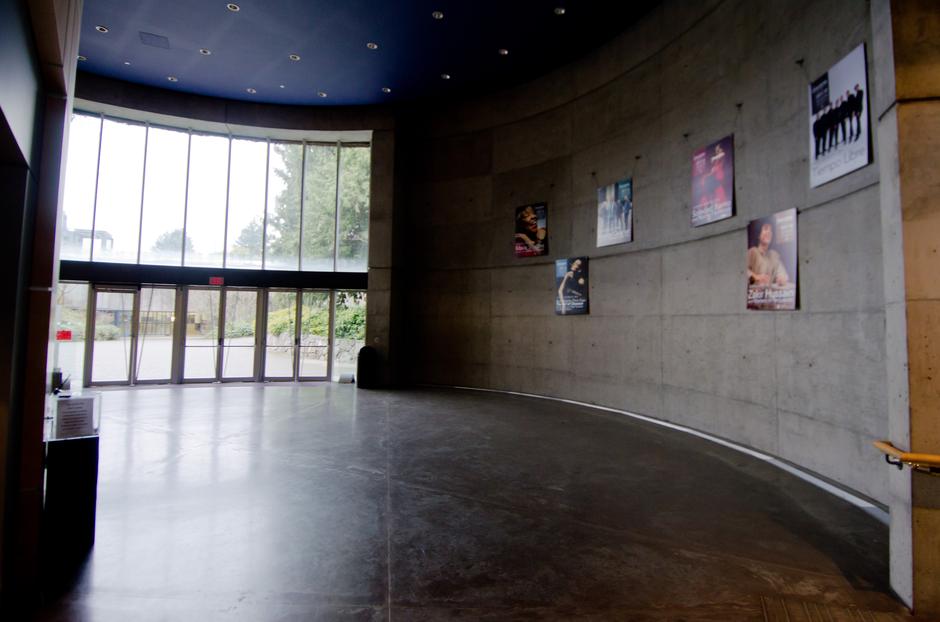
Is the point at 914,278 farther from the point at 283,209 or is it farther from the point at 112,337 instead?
the point at 112,337

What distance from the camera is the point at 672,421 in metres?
7.59

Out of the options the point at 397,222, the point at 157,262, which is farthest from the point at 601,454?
the point at 157,262

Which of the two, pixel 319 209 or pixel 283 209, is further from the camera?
pixel 319 209

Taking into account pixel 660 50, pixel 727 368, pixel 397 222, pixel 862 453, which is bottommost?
pixel 862 453

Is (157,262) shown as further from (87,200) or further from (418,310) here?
(418,310)

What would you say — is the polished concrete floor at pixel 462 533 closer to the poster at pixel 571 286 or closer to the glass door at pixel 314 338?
the poster at pixel 571 286

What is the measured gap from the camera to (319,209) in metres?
12.9

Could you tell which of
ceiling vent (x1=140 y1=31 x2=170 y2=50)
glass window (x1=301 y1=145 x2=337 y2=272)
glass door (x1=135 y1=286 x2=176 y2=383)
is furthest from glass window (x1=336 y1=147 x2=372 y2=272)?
ceiling vent (x1=140 y1=31 x2=170 y2=50)

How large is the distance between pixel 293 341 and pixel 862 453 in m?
11.8

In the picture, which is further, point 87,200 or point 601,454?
point 87,200

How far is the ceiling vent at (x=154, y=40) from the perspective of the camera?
9.07 m

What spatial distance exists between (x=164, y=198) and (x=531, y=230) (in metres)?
9.18

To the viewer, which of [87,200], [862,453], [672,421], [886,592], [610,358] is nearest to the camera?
[886,592]

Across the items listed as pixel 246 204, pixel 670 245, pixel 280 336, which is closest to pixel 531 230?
pixel 670 245
